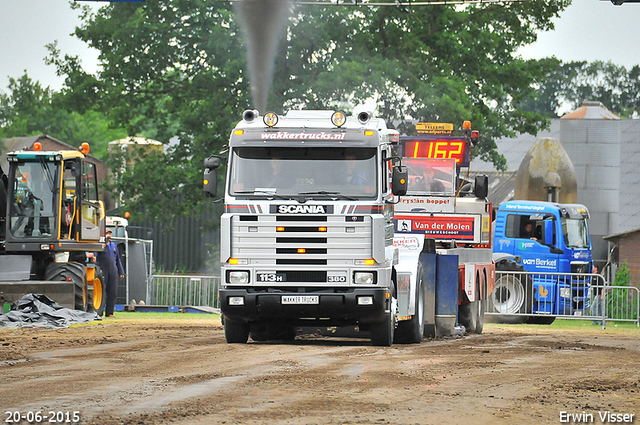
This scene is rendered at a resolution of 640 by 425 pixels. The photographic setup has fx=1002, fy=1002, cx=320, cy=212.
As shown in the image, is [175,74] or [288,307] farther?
[175,74]

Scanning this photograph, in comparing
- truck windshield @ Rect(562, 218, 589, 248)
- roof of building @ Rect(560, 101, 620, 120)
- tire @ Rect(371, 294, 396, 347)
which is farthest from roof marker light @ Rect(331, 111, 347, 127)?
roof of building @ Rect(560, 101, 620, 120)

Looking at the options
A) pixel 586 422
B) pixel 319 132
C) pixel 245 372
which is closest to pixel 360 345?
pixel 319 132

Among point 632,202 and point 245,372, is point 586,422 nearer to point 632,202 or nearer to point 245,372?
point 245,372

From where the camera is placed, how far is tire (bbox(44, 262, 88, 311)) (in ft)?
69.8

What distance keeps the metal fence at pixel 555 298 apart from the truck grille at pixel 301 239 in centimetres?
1278

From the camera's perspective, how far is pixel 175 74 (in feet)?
121

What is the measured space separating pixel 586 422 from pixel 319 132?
23.1 ft

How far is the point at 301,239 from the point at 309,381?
3.94m

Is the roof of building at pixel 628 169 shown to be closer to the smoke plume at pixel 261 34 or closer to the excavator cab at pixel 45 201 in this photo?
the smoke plume at pixel 261 34

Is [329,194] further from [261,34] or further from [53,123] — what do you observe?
[53,123]

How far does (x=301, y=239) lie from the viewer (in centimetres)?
1373

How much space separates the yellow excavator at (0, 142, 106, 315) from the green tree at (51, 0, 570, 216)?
12.3 m

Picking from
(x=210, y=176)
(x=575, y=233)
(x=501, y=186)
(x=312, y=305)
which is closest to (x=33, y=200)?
(x=210, y=176)

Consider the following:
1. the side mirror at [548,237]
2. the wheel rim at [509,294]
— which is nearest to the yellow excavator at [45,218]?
the wheel rim at [509,294]
